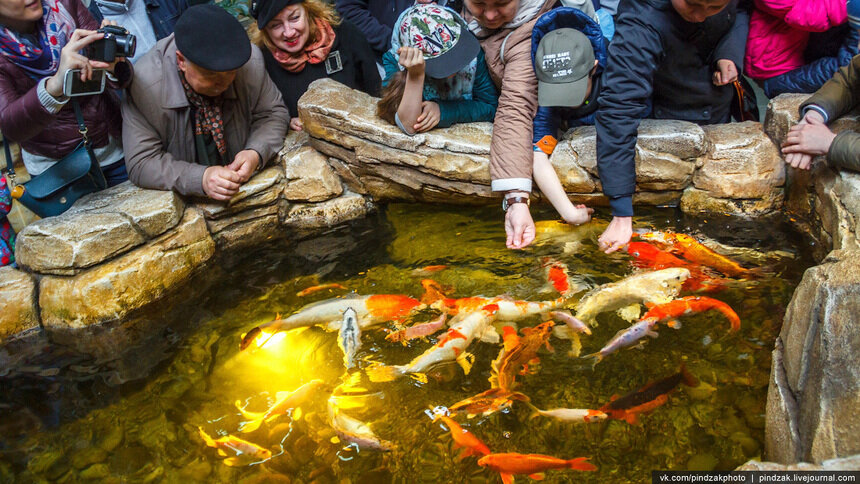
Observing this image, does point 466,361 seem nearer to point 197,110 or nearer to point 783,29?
point 197,110

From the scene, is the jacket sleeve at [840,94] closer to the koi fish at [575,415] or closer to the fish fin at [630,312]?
the fish fin at [630,312]

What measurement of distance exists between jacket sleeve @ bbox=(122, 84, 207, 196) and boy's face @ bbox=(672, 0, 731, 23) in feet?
10.7

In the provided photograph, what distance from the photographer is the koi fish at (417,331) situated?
3287 mm

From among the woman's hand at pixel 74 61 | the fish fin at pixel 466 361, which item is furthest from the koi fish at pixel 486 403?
the woman's hand at pixel 74 61

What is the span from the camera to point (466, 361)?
308 cm

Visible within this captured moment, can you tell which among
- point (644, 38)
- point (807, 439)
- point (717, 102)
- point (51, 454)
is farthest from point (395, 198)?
point (807, 439)

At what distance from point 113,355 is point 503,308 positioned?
231cm

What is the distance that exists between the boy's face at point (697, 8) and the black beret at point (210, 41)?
8.78 feet

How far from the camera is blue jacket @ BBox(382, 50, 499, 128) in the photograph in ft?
14.5

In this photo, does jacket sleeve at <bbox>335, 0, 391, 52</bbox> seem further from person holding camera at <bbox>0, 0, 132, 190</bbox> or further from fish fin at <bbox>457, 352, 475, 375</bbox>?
fish fin at <bbox>457, 352, 475, 375</bbox>

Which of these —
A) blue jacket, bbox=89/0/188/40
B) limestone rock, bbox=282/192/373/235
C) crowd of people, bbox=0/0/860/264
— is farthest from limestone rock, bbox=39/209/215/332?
blue jacket, bbox=89/0/188/40

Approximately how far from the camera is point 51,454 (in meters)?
2.82

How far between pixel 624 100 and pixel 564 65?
422 mm

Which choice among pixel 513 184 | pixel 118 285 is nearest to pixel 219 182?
pixel 118 285
